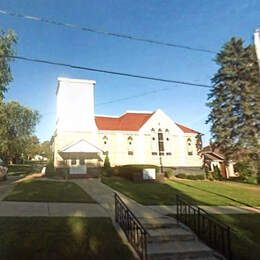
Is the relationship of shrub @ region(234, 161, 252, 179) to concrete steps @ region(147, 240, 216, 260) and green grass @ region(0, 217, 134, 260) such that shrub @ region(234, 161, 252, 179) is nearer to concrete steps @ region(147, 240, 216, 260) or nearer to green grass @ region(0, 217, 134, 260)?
concrete steps @ region(147, 240, 216, 260)

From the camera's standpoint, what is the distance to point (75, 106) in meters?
37.7

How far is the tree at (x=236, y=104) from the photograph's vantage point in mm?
36406

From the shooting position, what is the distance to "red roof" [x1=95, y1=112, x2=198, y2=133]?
40.2 meters

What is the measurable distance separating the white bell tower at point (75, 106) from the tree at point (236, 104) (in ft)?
47.5

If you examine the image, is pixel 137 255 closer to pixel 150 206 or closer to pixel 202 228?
pixel 202 228

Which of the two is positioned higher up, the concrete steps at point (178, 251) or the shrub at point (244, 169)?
the shrub at point (244, 169)

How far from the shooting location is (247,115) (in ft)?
123

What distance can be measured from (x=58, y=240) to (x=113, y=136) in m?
30.6

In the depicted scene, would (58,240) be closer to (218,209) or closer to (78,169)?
(218,209)

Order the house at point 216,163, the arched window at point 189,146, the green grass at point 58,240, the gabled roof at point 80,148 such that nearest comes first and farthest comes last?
the green grass at point 58,240
the gabled roof at point 80,148
the arched window at point 189,146
the house at point 216,163

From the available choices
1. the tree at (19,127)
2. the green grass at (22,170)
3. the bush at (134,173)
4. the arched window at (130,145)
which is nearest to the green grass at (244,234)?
the bush at (134,173)

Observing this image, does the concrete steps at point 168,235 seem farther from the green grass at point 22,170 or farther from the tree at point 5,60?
the green grass at point 22,170

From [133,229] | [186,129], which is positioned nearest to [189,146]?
[186,129]

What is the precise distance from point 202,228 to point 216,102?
3079 centimetres
